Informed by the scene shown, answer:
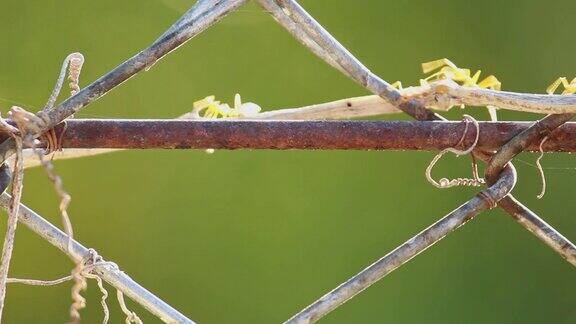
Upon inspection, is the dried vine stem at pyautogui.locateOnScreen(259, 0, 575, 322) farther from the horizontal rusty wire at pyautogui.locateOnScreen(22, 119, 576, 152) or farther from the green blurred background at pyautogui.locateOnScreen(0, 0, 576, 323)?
the green blurred background at pyautogui.locateOnScreen(0, 0, 576, 323)

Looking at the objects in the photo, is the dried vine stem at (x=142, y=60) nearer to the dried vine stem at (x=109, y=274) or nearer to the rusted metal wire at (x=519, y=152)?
the dried vine stem at (x=109, y=274)

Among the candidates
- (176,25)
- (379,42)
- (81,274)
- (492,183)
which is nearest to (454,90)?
(492,183)

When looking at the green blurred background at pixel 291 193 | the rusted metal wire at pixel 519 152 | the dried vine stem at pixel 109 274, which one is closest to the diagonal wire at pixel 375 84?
the rusted metal wire at pixel 519 152

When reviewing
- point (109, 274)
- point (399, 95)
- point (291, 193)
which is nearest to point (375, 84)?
point (399, 95)

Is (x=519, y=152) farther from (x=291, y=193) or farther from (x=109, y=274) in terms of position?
(x=291, y=193)

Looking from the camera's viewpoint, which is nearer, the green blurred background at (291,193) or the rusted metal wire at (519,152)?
the rusted metal wire at (519,152)

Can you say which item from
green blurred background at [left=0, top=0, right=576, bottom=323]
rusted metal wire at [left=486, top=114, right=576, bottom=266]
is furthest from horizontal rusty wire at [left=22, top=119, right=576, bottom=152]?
green blurred background at [left=0, top=0, right=576, bottom=323]
